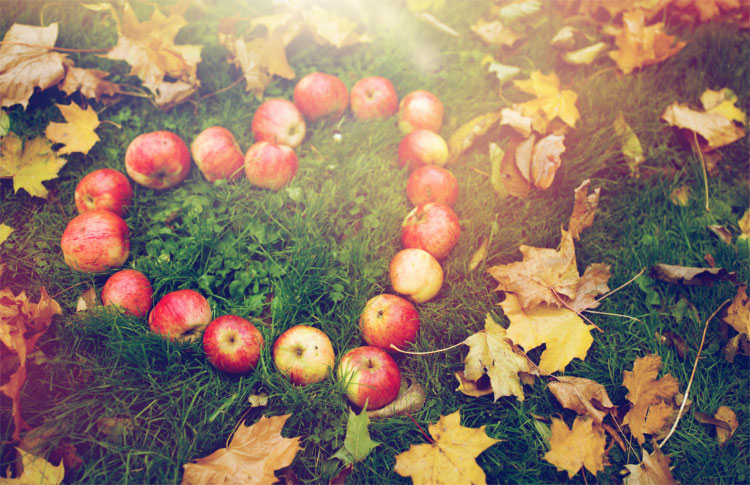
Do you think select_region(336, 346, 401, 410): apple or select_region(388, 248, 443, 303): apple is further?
select_region(388, 248, 443, 303): apple

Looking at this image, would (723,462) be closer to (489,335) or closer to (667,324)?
(667,324)

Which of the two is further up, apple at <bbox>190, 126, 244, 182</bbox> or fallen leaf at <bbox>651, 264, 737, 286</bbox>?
apple at <bbox>190, 126, 244, 182</bbox>

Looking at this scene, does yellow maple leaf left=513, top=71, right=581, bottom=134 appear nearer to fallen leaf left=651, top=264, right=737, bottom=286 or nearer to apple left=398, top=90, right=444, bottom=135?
apple left=398, top=90, right=444, bottom=135

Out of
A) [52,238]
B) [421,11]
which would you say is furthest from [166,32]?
[421,11]

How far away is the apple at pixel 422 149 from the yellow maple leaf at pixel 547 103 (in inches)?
22.8

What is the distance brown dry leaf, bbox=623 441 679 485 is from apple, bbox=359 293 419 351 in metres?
1.01

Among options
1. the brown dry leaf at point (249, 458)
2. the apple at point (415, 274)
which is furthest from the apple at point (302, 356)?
the apple at point (415, 274)

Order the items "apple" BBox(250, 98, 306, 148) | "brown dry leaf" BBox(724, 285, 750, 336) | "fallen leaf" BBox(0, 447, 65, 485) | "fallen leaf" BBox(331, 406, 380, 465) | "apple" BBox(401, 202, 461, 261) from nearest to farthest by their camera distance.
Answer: "fallen leaf" BBox(0, 447, 65, 485) → "fallen leaf" BBox(331, 406, 380, 465) → "brown dry leaf" BBox(724, 285, 750, 336) → "apple" BBox(401, 202, 461, 261) → "apple" BBox(250, 98, 306, 148)

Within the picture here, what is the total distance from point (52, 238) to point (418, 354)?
74.8 inches

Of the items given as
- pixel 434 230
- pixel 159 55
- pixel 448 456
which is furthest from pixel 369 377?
pixel 159 55

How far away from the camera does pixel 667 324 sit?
2.20 metres

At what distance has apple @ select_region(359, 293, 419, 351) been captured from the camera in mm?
1966

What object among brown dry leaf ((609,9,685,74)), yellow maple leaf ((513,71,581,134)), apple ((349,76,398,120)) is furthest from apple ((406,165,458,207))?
brown dry leaf ((609,9,685,74))

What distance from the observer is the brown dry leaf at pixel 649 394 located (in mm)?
1863
